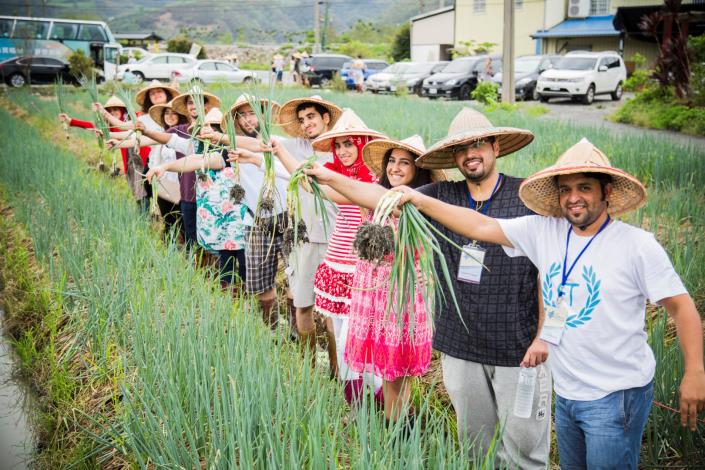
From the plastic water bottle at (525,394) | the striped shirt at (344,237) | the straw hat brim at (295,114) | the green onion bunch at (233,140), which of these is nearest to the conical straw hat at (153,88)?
the straw hat brim at (295,114)

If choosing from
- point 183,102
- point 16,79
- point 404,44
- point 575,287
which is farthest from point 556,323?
point 404,44

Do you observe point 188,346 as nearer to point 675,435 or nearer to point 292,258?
point 292,258

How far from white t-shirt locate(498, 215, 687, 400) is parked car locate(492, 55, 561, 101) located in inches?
618

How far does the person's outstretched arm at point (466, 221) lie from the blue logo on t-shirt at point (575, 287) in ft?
0.69

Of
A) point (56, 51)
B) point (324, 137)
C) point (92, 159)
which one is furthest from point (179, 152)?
point (56, 51)

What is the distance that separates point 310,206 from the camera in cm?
329

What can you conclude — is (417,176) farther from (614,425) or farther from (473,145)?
(614,425)

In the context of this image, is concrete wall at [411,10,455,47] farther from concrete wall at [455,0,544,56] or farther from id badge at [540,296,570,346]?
id badge at [540,296,570,346]

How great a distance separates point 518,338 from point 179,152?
3.04m

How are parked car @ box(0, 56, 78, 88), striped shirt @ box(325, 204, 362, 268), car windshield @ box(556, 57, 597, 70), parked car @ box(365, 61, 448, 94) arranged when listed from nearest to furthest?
striped shirt @ box(325, 204, 362, 268) < car windshield @ box(556, 57, 597, 70) < parked car @ box(0, 56, 78, 88) < parked car @ box(365, 61, 448, 94)

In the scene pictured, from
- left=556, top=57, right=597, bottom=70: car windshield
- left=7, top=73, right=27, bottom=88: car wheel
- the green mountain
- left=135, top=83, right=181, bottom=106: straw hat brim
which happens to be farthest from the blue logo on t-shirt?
the green mountain

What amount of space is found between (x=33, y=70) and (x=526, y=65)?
1504 centimetres

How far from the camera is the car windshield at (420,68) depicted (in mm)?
21405

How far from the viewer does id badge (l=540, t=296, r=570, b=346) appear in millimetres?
1929
